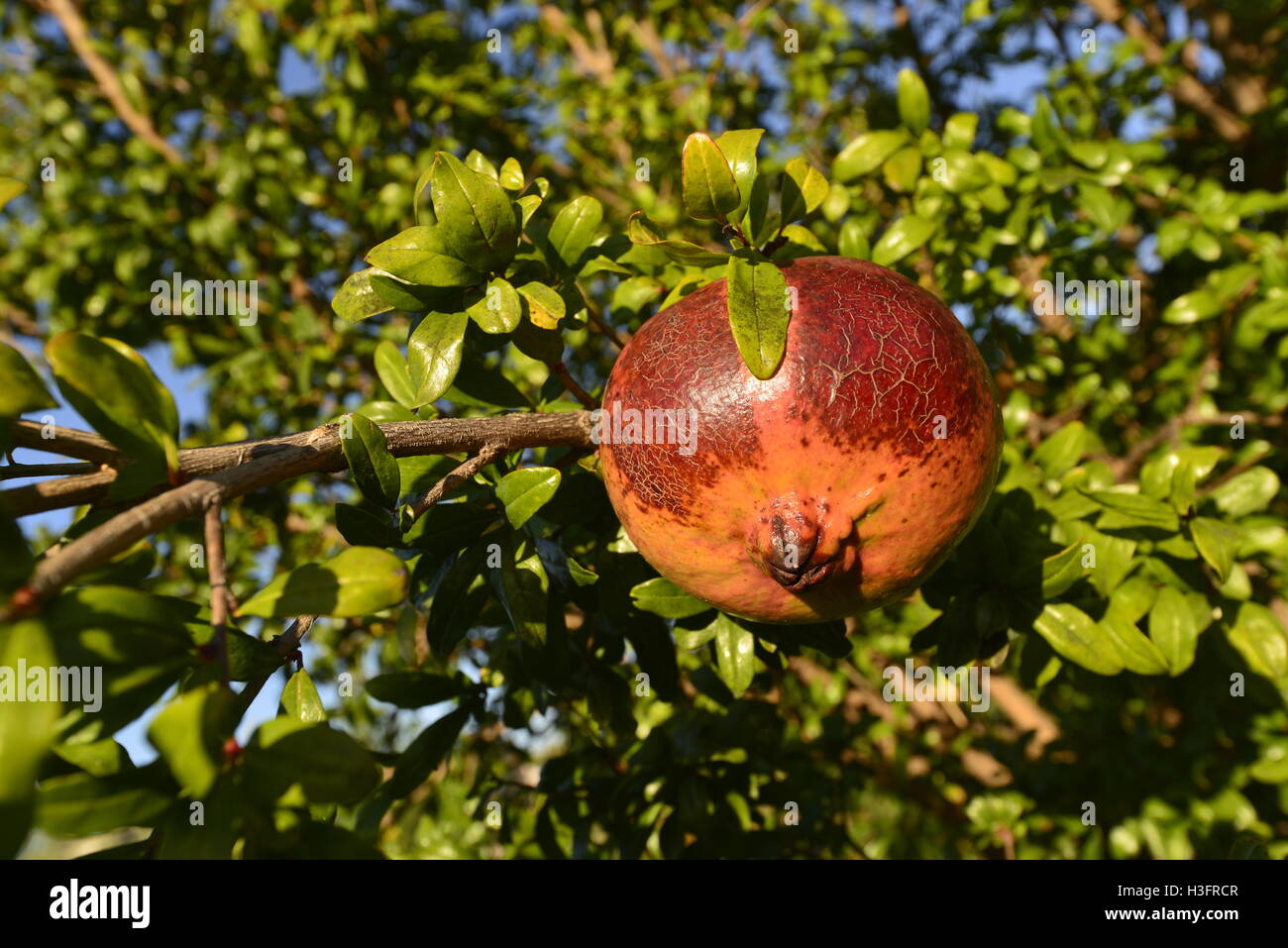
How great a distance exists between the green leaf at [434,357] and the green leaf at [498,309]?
21 millimetres

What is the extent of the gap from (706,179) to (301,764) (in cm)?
66

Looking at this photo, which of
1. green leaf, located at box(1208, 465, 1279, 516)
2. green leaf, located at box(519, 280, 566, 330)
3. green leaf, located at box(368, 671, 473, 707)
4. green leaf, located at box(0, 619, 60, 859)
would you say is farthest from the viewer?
green leaf, located at box(1208, 465, 1279, 516)

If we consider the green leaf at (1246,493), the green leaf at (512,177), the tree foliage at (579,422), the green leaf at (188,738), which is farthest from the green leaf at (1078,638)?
the green leaf at (188,738)

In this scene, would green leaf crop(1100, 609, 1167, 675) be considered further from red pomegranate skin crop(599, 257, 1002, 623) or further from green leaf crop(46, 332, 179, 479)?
green leaf crop(46, 332, 179, 479)

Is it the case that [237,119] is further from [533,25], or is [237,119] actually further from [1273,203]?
[1273,203]

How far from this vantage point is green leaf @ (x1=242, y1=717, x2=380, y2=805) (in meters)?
0.62

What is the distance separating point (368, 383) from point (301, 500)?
434 millimetres

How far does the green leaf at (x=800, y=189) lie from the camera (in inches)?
38.9

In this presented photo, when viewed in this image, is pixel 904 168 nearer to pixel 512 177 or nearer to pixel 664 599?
pixel 512 177

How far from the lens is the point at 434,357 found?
0.95 m

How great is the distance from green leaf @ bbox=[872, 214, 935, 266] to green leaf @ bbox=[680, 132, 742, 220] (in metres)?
0.58

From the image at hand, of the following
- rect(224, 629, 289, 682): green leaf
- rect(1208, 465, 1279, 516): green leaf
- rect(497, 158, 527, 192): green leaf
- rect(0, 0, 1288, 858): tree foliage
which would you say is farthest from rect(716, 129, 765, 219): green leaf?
rect(1208, 465, 1279, 516): green leaf

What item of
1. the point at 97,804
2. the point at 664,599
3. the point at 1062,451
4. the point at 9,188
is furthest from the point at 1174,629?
the point at 9,188

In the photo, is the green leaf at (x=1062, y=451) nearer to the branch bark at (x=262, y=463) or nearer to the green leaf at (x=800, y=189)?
the green leaf at (x=800, y=189)
